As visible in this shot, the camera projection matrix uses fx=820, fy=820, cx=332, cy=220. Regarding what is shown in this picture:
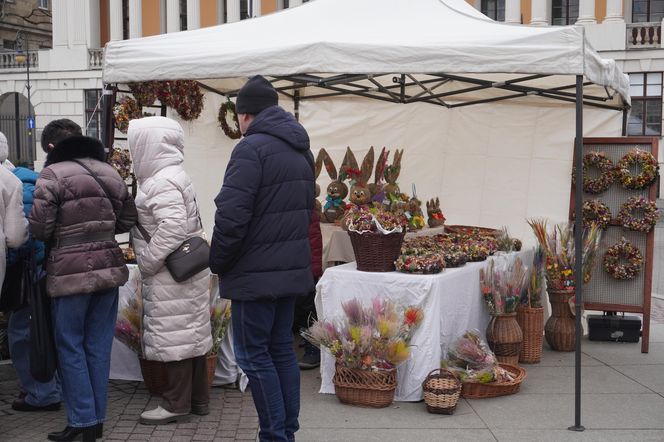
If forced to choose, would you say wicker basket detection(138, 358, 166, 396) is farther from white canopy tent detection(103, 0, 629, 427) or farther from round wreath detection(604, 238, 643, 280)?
round wreath detection(604, 238, 643, 280)

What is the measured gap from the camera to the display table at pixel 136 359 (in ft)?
18.7

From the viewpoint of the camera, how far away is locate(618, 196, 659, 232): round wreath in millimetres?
7090

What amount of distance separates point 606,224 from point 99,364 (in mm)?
4661

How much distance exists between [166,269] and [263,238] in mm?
1065

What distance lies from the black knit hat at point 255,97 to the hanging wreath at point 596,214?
13.4ft

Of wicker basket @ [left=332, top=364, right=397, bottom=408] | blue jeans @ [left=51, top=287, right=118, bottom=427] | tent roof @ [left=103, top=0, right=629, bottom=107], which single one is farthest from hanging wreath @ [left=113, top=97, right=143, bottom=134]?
wicker basket @ [left=332, top=364, right=397, bottom=408]

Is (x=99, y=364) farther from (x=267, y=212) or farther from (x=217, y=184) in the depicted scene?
(x=217, y=184)

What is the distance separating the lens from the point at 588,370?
6430mm

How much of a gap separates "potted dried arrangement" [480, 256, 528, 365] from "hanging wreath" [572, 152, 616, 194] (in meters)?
1.44

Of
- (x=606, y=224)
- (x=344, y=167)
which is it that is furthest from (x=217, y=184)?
(x=606, y=224)

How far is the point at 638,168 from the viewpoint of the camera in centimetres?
714

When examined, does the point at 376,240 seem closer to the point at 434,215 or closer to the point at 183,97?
the point at 434,215

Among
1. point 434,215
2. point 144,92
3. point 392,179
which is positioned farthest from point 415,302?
point 144,92

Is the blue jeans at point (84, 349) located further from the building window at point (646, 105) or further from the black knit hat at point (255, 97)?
the building window at point (646, 105)
